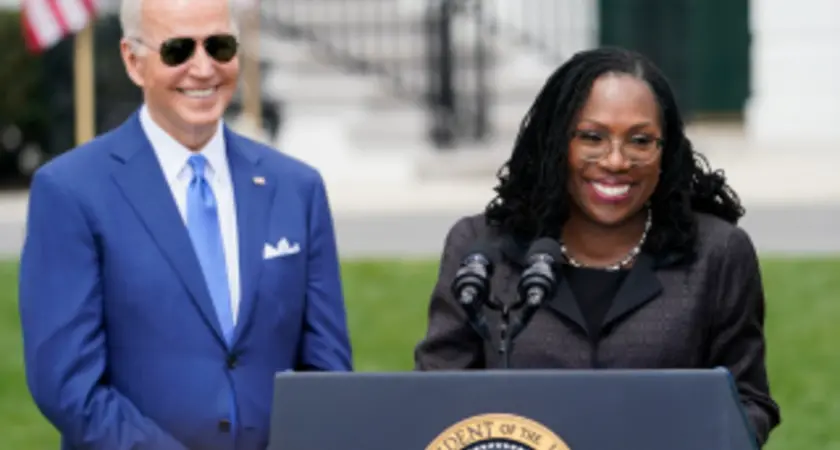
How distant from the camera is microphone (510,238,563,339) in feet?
14.3

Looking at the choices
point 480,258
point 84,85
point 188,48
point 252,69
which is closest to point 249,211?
point 188,48

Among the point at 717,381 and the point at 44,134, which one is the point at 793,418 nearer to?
the point at 717,381

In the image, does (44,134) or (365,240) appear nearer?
(365,240)

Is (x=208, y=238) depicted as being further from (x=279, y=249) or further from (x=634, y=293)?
(x=634, y=293)

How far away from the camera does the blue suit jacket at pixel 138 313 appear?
4715mm

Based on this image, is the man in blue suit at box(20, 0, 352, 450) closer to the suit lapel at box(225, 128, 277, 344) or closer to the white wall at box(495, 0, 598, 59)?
the suit lapel at box(225, 128, 277, 344)

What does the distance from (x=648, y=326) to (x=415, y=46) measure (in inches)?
724

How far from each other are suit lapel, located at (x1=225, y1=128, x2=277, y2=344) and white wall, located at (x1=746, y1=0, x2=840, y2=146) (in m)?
18.8

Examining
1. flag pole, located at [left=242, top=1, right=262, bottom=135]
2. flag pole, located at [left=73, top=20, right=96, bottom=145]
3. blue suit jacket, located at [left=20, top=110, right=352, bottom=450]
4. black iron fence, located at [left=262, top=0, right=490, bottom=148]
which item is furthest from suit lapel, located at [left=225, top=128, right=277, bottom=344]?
black iron fence, located at [left=262, top=0, right=490, bottom=148]

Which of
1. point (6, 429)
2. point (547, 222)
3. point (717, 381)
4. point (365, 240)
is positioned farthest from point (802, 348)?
point (717, 381)

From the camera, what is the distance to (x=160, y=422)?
189 inches

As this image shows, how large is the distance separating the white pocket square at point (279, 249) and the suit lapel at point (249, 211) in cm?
1

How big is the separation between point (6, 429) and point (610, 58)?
5.85m

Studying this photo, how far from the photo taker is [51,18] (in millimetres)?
16453
